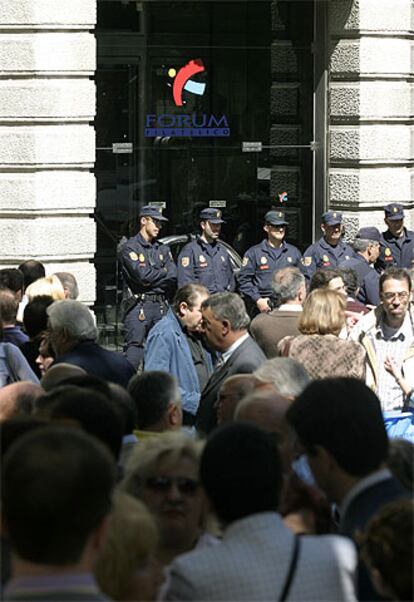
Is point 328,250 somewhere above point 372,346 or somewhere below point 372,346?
above

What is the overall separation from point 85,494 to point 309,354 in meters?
5.15

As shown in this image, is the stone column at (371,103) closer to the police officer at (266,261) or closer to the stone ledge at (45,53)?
the police officer at (266,261)

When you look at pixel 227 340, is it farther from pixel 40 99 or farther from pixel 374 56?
pixel 374 56

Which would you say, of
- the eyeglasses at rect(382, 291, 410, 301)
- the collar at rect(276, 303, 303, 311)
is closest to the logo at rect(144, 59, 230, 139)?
the collar at rect(276, 303, 303, 311)

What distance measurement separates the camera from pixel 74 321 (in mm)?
8727

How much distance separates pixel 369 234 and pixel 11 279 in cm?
Result: 562

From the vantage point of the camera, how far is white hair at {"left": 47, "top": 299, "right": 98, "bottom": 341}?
873 cm

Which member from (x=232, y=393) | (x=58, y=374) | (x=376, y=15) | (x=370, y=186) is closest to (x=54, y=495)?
(x=232, y=393)

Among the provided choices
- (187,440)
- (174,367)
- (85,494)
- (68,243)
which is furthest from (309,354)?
(68,243)

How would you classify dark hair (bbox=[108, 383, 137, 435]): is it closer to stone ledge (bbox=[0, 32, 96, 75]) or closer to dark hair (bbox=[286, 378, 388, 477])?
dark hair (bbox=[286, 378, 388, 477])

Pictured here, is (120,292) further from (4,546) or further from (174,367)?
(4,546)

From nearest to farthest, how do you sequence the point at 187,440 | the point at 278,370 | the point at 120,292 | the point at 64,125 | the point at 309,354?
the point at 187,440, the point at 278,370, the point at 309,354, the point at 64,125, the point at 120,292

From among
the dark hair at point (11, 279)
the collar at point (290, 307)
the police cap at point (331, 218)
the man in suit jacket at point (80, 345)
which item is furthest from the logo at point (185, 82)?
the man in suit jacket at point (80, 345)

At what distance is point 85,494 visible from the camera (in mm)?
3713
